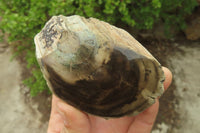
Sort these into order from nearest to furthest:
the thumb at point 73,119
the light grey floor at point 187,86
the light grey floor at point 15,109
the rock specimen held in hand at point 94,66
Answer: the rock specimen held in hand at point 94,66, the thumb at point 73,119, the light grey floor at point 187,86, the light grey floor at point 15,109

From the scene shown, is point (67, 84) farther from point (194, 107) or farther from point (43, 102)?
point (194, 107)

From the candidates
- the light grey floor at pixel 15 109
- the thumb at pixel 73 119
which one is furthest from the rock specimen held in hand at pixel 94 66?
the light grey floor at pixel 15 109

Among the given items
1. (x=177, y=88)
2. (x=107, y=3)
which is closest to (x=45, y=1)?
(x=107, y=3)

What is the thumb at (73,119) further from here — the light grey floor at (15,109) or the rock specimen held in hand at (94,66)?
the light grey floor at (15,109)

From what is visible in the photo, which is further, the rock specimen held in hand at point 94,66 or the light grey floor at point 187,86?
the light grey floor at point 187,86

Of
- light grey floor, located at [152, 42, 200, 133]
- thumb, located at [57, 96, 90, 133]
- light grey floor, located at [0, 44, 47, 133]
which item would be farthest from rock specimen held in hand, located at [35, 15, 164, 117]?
light grey floor, located at [0, 44, 47, 133]

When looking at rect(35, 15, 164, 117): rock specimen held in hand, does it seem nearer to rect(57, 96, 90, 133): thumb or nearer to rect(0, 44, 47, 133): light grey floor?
rect(57, 96, 90, 133): thumb

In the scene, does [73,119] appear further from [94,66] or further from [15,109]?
[15,109]

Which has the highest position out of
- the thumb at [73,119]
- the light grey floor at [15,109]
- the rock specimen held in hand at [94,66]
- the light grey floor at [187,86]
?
the rock specimen held in hand at [94,66]
